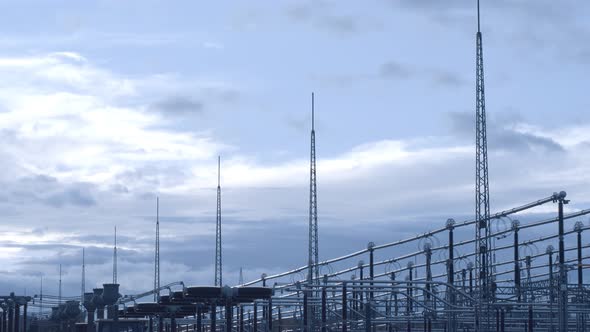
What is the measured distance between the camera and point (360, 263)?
7025 centimetres

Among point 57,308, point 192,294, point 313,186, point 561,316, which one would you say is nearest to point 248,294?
point 192,294

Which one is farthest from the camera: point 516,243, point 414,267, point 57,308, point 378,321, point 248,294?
point 57,308

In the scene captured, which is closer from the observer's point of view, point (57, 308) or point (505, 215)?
point (505, 215)

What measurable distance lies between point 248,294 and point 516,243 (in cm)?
2561

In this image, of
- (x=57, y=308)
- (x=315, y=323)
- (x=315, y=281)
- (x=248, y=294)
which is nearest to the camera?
(x=248, y=294)

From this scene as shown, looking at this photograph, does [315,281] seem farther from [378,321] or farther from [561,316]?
[561,316]

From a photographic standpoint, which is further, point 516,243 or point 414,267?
point 414,267

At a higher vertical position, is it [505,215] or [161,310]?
[505,215]

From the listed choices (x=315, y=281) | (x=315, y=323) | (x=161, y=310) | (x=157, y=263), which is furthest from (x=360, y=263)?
(x=315, y=323)

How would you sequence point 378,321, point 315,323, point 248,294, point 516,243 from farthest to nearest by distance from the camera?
point 516,243 < point 378,321 < point 315,323 < point 248,294

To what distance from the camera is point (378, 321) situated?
45.1 m

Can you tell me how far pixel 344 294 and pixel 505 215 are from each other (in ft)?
65.3

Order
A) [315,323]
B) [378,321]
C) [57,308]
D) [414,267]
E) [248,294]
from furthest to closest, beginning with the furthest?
[57,308] → [414,267] → [378,321] → [315,323] → [248,294]

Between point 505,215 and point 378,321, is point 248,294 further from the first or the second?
point 505,215
